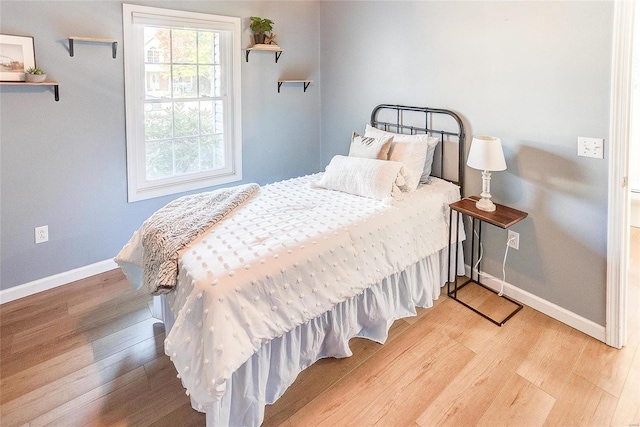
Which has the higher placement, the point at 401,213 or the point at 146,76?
the point at 146,76

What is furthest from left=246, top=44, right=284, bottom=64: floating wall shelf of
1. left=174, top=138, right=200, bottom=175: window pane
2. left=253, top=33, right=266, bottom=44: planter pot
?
left=174, top=138, right=200, bottom=175: window pane

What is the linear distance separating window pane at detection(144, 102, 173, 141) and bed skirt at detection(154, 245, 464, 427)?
4.79 ft

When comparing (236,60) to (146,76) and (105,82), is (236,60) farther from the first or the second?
(105,82)

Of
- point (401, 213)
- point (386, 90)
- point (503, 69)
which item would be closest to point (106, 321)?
point (401, 213)

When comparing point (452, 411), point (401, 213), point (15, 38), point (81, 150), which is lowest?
point (452, 411)

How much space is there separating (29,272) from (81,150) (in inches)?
36.6

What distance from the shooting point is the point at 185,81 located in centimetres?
321

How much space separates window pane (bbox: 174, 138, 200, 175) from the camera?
10.8ft

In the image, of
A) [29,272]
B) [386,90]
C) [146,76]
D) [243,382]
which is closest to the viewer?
[243,382]

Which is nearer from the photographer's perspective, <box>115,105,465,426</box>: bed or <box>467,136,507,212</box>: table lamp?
<box>115,105,465,426</box>: bed

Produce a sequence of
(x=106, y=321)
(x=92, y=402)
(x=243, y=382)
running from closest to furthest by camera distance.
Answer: (x=243, y=382)
(x=92, y=402)
(x=106, y=321)

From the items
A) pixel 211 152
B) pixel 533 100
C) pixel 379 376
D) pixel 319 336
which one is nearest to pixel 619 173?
pixel 533 100

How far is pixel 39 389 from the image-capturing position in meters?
1.89

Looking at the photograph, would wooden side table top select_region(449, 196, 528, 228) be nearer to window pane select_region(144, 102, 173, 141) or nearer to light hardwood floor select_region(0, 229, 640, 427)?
light hardwood floor select_region(0, 229, 640, 427)
